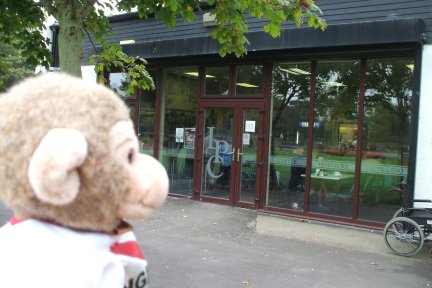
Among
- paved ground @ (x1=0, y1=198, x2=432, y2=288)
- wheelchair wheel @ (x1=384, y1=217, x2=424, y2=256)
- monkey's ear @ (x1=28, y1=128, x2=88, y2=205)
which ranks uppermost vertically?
monkey's ear @ (x1=28, y1=128, x2=88, y2=205)

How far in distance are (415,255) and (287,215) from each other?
8.60 ft

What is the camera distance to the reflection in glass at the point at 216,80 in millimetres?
9766

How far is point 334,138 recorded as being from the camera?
845 centimetres

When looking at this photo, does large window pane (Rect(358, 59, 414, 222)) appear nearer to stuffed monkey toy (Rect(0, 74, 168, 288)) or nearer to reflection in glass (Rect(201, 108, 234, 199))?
reflection in glass (Rect(201, 108, 234, 199))

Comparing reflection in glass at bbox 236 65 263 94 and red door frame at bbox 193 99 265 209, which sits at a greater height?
reflection in glass at bbox 236 65 263 94

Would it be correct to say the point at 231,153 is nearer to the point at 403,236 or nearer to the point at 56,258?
the point at 403,236

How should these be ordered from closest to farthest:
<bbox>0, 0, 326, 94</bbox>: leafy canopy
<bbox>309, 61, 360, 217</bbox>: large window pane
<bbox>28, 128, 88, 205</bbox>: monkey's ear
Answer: <bbox>28, 128, 88, 205</bbox>: monkey's ear < <bbox>0, 0, 326, 94</bbox>: leafy canopy < <bbox>309, 61, 360, 217</bbox>: large window pane

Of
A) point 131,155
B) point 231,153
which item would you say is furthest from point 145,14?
point 231,153

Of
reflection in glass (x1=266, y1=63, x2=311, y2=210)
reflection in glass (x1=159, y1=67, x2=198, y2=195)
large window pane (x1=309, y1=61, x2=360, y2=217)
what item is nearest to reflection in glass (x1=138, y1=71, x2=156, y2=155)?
reflection in glass (x1=159, y1=67, x2=198, y2=195)

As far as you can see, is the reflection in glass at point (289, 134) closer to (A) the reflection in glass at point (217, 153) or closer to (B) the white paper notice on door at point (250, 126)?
(B) the white paper notice on door at point (250, 126)

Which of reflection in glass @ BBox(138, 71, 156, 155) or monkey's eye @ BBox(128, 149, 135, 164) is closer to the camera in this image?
monkey's eye @ BBox(128, 149, 135, 164)

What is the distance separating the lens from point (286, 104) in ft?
29.4

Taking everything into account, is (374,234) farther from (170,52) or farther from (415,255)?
(170,52)

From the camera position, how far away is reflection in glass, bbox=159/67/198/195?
33.9 feet
